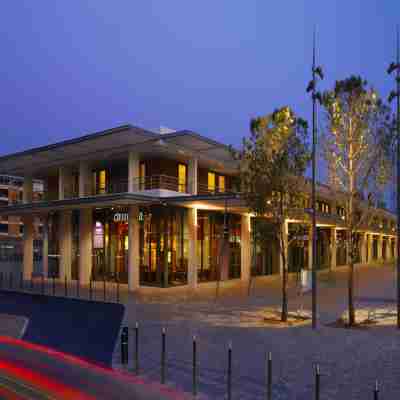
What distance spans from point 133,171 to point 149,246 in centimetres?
513

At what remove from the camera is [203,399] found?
27.1 feet

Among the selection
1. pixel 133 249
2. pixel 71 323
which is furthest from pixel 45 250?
pixel 71 323

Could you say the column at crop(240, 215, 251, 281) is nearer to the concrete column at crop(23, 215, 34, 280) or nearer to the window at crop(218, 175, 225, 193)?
the window at crop(218, 175, 225, 193)

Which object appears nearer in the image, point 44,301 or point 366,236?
point 44,301

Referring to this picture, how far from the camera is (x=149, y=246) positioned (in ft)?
93.8

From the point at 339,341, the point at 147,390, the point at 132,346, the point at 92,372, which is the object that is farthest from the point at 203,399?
the point at 339,341

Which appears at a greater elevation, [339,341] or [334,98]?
[334,98]

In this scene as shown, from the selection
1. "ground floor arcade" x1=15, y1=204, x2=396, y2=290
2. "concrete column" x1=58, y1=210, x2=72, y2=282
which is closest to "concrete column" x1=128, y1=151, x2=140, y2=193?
"ground floor arcade" x1=15, y1=204, x2=396, y2=290

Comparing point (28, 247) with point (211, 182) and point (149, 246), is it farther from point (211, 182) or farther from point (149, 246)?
point (211, 182)

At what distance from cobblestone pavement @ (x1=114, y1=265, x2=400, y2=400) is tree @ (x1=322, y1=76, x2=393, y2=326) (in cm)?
362

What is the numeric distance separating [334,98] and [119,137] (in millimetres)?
13255

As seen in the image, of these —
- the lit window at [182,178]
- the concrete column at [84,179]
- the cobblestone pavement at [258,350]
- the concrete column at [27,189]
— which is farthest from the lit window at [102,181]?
the cobblestone pavement at [258,350]

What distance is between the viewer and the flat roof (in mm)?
24578

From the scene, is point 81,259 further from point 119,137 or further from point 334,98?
point 334,98
